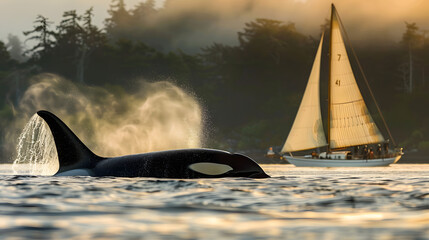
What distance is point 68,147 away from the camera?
1508 cm

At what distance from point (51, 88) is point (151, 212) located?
109 meters

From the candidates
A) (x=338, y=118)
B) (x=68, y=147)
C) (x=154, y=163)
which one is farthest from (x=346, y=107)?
(x=154, y=163)

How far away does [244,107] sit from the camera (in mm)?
122125

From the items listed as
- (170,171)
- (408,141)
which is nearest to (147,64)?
(408,141)

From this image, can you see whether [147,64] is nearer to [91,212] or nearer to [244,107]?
[244,107]

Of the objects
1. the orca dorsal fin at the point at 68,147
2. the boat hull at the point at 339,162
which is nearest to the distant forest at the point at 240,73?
the boat hull at the point at 339,162

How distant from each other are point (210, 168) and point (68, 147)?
3.43 metres

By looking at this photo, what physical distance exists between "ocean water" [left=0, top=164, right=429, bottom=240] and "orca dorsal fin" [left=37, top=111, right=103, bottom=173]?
78.5 inches

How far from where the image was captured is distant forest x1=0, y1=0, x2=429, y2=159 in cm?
11131

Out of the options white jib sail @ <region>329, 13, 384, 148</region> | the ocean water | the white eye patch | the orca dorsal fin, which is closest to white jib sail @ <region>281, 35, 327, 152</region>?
white jib sail @ <region>329, 13, 384, 148</region>

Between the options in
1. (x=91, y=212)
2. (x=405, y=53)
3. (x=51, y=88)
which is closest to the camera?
(x=91, y=212)

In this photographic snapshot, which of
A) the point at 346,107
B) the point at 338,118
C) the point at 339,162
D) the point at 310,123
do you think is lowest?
the point at 339,162

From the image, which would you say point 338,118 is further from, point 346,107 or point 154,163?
point 154,163

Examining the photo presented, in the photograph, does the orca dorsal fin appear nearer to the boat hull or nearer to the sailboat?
the boat hull
